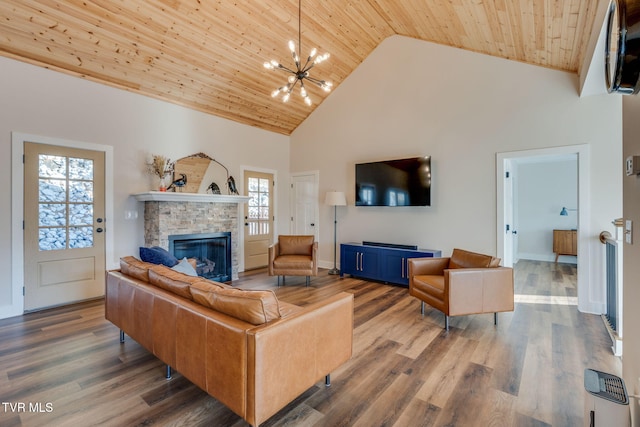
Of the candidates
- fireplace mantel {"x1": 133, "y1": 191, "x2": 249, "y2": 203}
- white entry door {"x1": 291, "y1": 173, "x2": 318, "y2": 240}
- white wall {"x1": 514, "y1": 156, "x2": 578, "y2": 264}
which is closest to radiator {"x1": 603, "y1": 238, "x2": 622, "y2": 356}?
white wall {"x1": 514, "y1": 156, "x2": 578, "y2": 264}

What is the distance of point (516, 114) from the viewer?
4113 millimetres

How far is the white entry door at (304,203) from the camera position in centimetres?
639

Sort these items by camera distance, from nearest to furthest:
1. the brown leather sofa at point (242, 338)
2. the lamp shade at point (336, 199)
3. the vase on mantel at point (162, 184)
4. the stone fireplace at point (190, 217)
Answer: the brown leather sofa at point (242, 338)
the stone fireplace at point (190, 217)
the vase on mantel at point (162, 184)
the lamp shade at point (336, 199)

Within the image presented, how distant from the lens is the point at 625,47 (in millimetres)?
1302

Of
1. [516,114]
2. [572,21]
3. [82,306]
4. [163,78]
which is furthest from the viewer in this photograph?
[163,78]

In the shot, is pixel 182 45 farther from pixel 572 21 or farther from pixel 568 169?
pixel 568 169

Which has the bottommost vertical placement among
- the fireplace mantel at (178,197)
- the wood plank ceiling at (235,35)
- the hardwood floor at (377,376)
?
the hardwood floor at (377,376)

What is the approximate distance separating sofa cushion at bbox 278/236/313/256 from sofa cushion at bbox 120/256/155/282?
271 centimetres

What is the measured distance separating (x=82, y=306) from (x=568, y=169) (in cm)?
942

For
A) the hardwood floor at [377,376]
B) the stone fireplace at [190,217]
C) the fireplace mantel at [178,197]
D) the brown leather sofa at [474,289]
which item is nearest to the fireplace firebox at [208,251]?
the stone fireplace at [190,217]

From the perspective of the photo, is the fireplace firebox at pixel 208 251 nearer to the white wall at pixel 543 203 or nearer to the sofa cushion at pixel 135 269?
the sofa cushion at pixel 135 269

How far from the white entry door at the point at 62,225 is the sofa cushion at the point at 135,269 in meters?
1.82

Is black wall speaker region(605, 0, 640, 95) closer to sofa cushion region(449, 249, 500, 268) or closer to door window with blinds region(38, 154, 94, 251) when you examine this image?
sofa cushion region(449, 249, 500, 268)

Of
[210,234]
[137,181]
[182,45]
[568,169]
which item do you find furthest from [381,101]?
[568,169]
